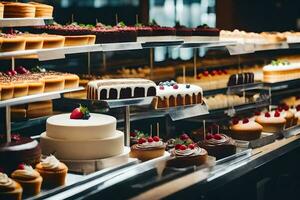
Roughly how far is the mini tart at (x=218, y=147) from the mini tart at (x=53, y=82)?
126 centimetres

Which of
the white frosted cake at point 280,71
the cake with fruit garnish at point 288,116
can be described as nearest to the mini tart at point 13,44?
the cake with fruit garnish at point 288,116

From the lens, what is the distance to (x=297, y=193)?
5.99m

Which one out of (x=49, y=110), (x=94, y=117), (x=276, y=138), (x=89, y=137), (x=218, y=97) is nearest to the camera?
(x=89, y=137)

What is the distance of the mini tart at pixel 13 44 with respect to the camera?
3.84 metres

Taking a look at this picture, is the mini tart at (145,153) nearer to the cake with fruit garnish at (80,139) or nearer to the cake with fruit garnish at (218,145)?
the cake with fruit garnish at (80,139)

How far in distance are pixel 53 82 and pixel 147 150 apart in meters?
0.84

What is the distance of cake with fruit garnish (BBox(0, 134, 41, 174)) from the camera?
3.55 metres

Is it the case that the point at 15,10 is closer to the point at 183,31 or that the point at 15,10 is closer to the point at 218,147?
the point at 218,147

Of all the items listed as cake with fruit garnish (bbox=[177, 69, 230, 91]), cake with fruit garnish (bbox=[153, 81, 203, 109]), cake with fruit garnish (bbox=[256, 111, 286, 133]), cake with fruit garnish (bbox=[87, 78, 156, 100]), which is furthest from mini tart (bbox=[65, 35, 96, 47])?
cake with fruit garnish (bbox=[177, 69, 230, 91])

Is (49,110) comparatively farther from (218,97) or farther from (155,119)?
(218,97)

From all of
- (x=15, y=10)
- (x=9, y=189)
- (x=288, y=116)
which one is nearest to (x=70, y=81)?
(x=15, y=10)

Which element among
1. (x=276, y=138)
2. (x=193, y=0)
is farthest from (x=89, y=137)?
(x=193, y=0)

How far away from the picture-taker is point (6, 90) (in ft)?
12.4

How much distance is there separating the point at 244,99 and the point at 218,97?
30 centimetres
